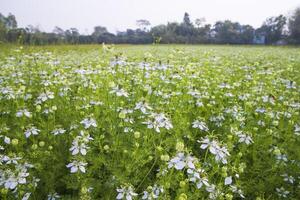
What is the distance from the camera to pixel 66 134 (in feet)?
10.2

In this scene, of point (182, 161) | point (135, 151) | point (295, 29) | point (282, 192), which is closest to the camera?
point (182, 161)

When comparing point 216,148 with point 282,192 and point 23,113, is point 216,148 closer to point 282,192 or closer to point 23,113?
point 282,192

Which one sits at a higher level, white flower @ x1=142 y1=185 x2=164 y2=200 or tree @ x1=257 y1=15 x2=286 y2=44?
tree @ x1=257 y1=15 x2=286 y2=44

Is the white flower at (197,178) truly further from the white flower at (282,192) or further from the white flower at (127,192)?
the white flower at (282,192)

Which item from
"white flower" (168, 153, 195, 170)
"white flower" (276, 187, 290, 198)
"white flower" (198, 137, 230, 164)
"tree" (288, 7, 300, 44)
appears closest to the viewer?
"white flower" (168, 153, 195, 170)

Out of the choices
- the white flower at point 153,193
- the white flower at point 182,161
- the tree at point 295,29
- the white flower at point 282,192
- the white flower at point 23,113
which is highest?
the tree at point 295,29

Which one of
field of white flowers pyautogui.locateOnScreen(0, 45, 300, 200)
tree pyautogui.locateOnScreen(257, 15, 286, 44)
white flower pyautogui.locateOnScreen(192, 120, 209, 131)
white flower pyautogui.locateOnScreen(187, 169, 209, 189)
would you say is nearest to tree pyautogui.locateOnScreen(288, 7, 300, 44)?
tree pyautogui.locateOnScreen(257, 15, 286, 44)

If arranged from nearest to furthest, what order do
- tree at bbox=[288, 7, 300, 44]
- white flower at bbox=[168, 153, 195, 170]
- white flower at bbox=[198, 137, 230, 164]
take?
white flower at bbox=[168, 153, 195, 170], white flower at bbox=[198, 137, 230, 164], tree at bbox=[288, 7, 300, 44]

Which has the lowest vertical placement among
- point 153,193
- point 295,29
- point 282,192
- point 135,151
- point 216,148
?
point 282,192

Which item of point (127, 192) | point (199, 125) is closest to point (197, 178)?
point (127, 192)

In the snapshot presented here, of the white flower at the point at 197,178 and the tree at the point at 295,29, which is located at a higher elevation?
the tree at the point at 295,29

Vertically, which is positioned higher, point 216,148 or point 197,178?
point 216,148

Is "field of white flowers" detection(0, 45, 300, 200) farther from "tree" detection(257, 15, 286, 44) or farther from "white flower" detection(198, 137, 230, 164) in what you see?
"tree" detection(257, 15, 286, 44)

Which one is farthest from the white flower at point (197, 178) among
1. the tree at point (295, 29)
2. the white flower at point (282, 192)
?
the tree at point (295, 29)
